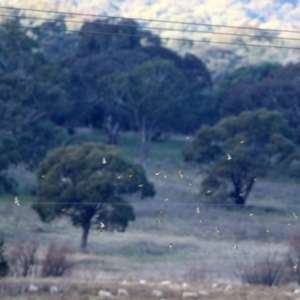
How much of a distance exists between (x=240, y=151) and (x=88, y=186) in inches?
306

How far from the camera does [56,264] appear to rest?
18.5 metres

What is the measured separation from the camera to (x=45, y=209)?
25.2 meters

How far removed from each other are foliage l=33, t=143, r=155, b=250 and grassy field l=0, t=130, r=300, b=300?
0.69 metres

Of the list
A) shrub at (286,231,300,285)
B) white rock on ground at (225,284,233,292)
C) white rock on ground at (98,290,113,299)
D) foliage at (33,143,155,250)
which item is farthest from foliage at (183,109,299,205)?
white rock on ground at (98,290,113,299)

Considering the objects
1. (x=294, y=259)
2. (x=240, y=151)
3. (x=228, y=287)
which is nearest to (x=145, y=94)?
(x=240, y=151)

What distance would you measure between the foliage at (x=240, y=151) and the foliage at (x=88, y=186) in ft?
18.0

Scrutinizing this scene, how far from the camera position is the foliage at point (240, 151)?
31484 mm

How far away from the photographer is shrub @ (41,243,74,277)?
18234 millimetres

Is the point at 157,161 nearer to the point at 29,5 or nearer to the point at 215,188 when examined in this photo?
the point at 215,188

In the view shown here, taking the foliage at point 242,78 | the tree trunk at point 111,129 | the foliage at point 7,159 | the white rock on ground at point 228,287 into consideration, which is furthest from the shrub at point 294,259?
the foliage at point 242,78

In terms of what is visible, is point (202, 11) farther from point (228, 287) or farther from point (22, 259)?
point (228, 287)

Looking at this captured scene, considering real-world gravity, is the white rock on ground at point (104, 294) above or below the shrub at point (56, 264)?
above

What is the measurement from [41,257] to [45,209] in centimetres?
528

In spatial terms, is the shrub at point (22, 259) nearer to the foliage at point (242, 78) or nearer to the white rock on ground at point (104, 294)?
the white rock on ground at point (104, 294)
